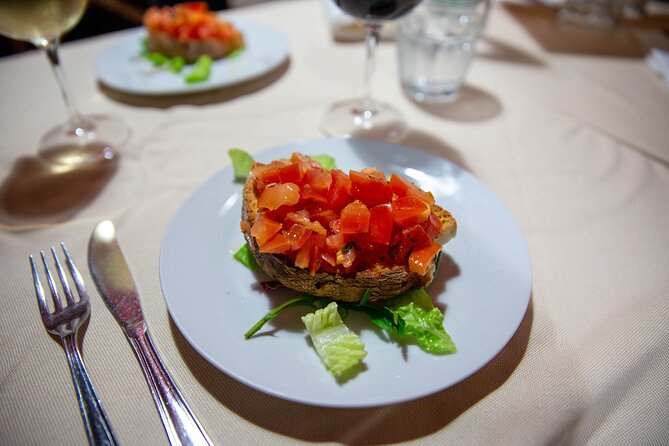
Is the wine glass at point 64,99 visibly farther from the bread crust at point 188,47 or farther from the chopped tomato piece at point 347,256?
the chopped tomato piece at point 347,256

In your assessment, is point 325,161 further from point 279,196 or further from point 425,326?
point 425,326

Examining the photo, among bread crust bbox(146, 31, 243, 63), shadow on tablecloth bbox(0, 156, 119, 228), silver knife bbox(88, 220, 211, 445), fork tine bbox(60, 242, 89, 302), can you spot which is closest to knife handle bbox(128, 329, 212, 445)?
silver knife bbox(88, 220, 211, 445)

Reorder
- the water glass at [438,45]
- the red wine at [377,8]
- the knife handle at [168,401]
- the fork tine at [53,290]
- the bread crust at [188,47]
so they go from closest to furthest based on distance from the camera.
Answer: the knife handle at [168,401]
the fork tine at [53,290]
the red wine at [377,8]
the water glass at [438,45]
the bread crust at [188,47]

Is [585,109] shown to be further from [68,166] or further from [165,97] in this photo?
[68,166]

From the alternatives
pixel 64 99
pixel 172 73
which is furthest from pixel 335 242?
pixel 172 73

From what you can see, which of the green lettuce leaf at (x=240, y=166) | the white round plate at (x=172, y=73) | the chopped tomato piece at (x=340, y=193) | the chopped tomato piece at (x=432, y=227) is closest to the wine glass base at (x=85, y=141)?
the white round plate at (x=172, y=73)

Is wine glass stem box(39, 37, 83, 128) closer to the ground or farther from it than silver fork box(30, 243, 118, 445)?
farther from it

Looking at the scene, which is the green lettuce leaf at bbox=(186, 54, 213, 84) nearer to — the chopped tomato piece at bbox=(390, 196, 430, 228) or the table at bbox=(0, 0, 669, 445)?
the table at bbox=(0, 0, 669, 445)

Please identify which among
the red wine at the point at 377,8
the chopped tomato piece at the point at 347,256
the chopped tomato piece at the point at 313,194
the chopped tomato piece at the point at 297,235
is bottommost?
the chopped tomato piece at the point at 347,256
